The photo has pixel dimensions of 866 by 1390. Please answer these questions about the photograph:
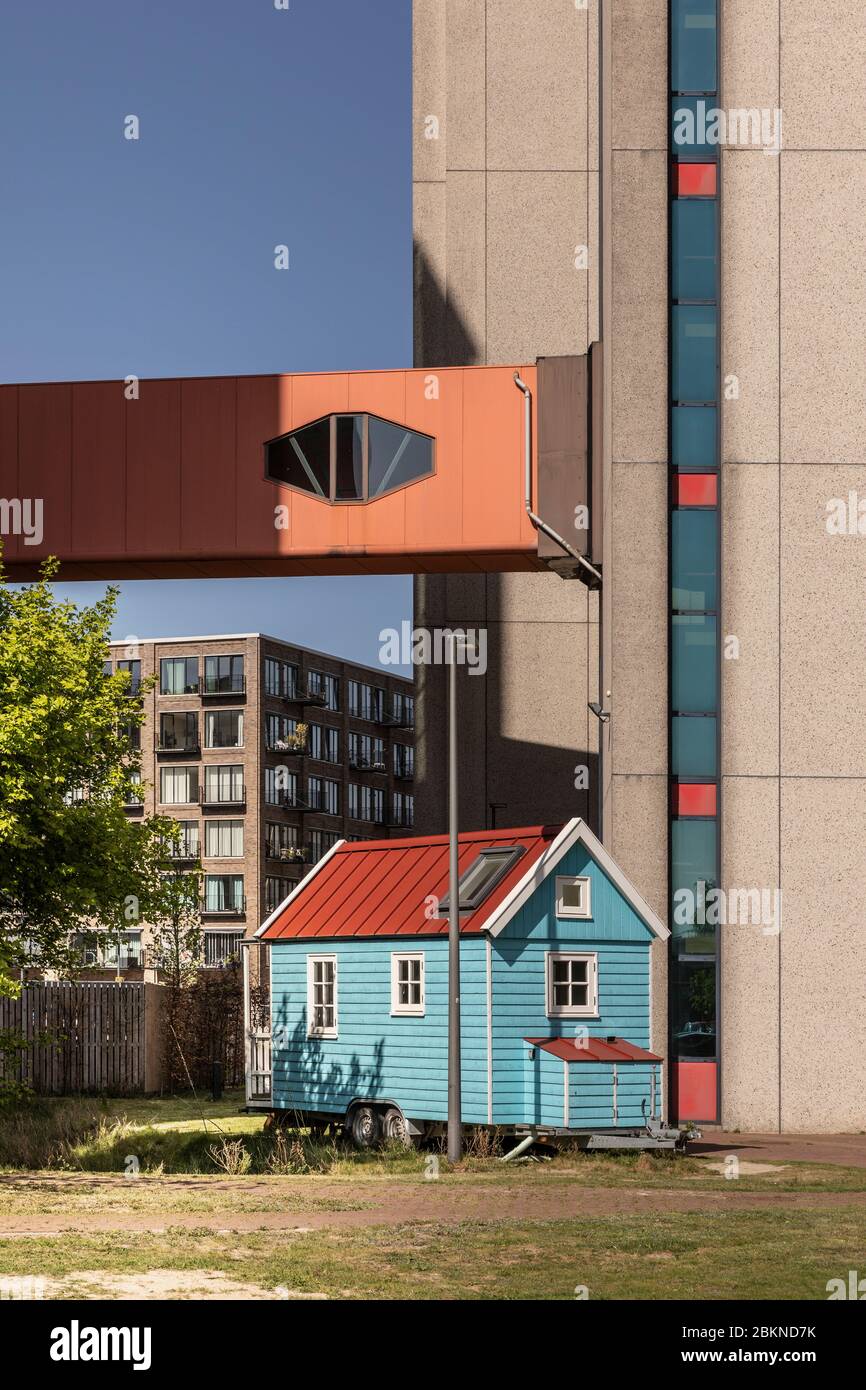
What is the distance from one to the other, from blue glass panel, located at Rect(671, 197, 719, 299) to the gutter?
3.39 metres

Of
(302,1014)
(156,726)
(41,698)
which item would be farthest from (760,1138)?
(156,726)

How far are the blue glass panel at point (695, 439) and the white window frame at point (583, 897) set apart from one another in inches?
366

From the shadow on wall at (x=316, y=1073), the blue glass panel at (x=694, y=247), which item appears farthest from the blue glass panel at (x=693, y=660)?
the shadow on wall at (x=316, y=1073)

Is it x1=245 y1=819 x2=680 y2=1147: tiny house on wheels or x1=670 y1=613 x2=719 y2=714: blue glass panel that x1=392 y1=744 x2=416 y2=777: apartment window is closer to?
x1=670 y1=613 x2=719 y2=714: blue glass panel

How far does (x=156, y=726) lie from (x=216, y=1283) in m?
109

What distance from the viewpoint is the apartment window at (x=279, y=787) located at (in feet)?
392

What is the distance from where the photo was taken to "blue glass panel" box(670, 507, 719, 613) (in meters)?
32.1

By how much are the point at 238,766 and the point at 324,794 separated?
9.31 m

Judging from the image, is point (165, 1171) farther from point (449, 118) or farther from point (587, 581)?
point (449, 118)

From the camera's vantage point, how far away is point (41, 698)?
73.2ft

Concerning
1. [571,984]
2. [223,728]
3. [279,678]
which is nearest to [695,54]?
[571,984]

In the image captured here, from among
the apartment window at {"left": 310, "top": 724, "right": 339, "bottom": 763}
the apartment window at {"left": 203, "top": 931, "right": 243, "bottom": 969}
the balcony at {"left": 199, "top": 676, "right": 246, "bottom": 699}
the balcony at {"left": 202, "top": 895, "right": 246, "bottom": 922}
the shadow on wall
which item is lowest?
the apartment window at {"left": 203, "top": 931, "right": 243, "bottom": 969}

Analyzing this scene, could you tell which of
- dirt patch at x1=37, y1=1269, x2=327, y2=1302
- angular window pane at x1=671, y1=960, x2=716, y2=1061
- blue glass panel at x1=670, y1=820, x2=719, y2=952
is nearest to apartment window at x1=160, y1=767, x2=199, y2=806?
blue glass panel at x1=670, y1=820, x2=719, y2=952

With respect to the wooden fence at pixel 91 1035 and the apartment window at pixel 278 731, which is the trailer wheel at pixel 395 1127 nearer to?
the wooden fence at pixel 91 1035
